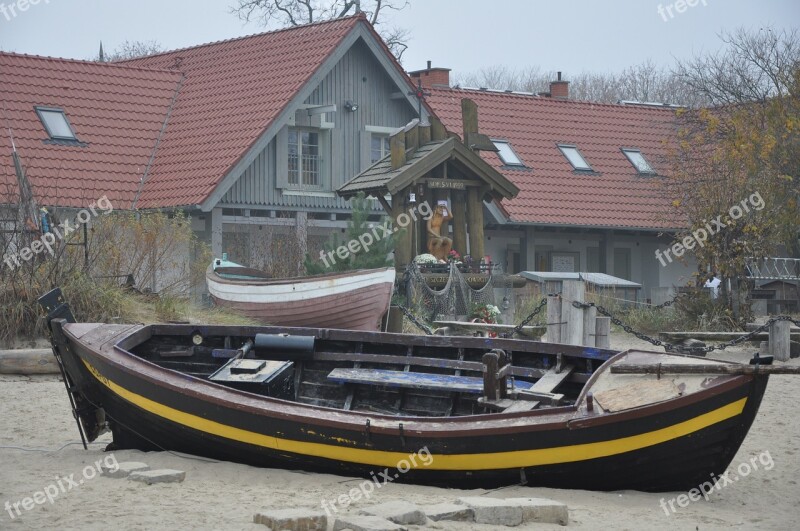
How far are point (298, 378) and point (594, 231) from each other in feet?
67.1

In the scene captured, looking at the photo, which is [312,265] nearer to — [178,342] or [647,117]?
[178,342]

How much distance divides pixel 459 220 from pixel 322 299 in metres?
5.51

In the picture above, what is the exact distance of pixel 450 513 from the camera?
8.24 metres

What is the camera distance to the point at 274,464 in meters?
10.3

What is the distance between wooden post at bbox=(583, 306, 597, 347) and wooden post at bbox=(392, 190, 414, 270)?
6798 millimetres

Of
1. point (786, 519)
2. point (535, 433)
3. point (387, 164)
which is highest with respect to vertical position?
point (387, 164)

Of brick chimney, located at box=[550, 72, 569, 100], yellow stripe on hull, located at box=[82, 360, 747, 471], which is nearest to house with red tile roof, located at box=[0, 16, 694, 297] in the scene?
brick chimney, located at box=[550, 72, 569, 100]

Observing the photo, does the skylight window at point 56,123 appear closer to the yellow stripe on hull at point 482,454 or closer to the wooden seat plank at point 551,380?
the yellow stripe on hull at point 482,454

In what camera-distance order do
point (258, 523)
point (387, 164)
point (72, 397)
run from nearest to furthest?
point (258, 523) < point (72, 397) < point (387, 164)

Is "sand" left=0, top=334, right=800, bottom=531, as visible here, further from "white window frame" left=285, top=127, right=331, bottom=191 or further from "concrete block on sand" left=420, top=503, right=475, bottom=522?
"white window frame" left=285, top=127, right=331, bottom=191

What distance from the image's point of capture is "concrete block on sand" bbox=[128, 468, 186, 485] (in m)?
9.41

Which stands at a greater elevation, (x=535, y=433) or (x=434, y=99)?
(x=434, y=99)

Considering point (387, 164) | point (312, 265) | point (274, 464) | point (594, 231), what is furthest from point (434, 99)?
point (274, 464)

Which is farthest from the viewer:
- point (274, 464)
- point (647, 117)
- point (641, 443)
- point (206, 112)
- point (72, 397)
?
point (647, 117)
